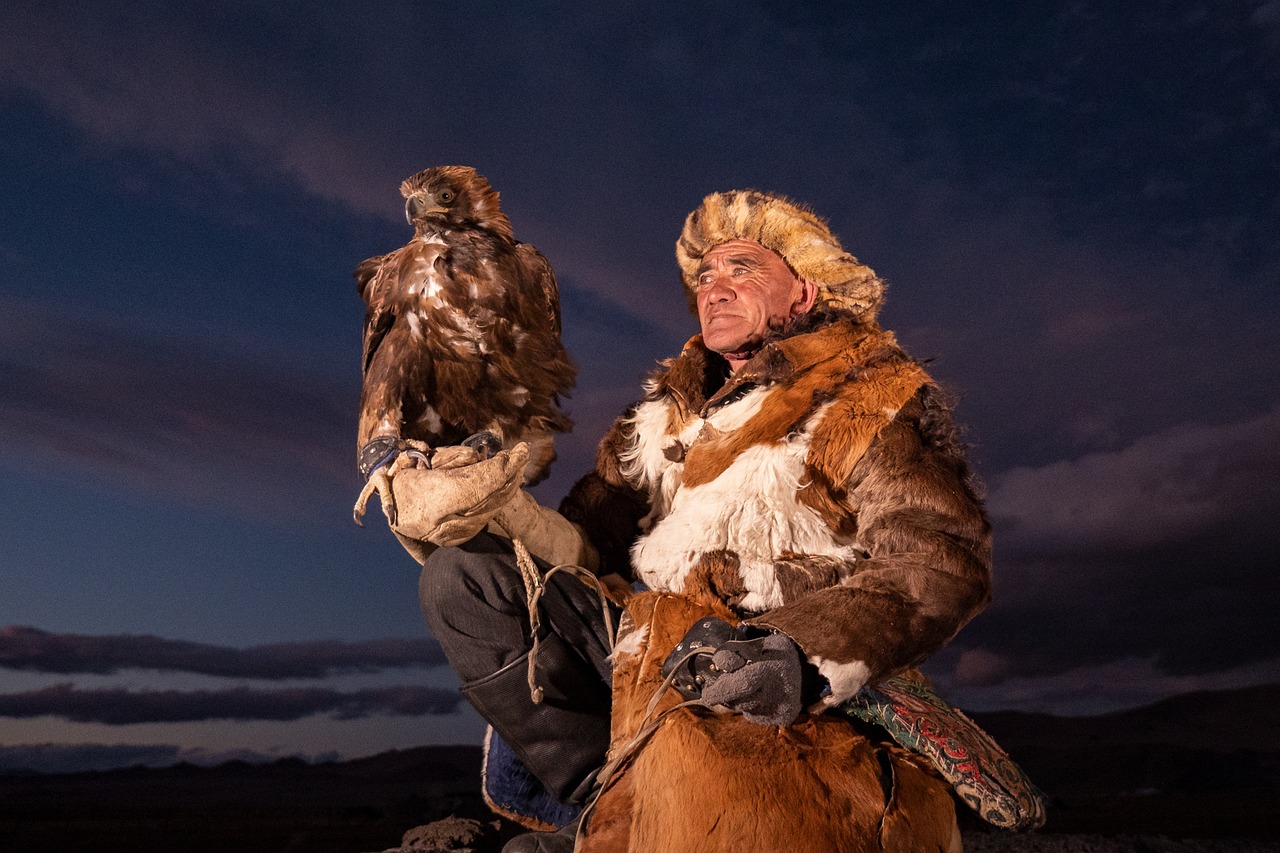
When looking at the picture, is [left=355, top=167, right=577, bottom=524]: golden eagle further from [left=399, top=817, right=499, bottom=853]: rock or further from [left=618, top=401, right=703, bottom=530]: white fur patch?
[left=399, top=817, right=499, bottom=853]: rock

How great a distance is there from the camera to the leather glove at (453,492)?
6.38 feet

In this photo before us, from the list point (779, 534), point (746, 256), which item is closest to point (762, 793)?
point (779, 534)

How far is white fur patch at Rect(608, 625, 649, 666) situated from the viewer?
196 centimetres

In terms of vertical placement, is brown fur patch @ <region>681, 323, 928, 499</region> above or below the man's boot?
above

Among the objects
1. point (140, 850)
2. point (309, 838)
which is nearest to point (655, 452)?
point (309, 838)

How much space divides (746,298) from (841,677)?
105 centimetres

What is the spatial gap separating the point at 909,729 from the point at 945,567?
0.99 ft

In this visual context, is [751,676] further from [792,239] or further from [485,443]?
[792,239]

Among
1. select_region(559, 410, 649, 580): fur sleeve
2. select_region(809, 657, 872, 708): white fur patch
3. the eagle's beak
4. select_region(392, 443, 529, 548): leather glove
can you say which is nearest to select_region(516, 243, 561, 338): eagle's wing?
the eagle's beak

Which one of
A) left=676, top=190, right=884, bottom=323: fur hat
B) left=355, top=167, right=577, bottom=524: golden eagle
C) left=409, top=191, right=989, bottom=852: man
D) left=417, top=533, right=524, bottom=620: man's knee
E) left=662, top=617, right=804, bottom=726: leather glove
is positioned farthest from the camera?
left=676, top=190, right=884, bottom=323: fur hat

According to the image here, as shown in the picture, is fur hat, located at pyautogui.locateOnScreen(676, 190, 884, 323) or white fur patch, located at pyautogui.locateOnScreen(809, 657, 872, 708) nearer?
white fur patch, located at pyautogui.locateOnScreen(809, 657, 872, 708)

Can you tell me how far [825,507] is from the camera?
6.70 ft

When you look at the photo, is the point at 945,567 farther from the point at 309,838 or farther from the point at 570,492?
the point at 309,838

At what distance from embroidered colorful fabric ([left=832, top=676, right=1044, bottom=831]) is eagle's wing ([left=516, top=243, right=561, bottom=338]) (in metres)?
1.22
